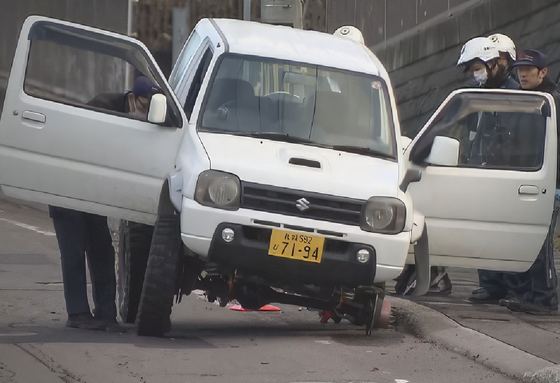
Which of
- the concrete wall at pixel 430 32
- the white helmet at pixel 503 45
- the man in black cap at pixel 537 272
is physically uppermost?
the concrete wall at pixel 430 32

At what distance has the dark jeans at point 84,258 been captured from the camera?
398 inches

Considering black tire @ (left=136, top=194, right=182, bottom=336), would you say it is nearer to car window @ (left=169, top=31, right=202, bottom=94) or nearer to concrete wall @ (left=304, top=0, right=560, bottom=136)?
car window @ (left=169, top=31, right=202, bottom=94)

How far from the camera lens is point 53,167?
398 inches

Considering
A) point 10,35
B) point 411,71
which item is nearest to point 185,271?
point 411,71

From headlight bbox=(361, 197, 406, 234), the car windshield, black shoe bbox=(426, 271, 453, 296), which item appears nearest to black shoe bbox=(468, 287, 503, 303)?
black shoe bbox=(426, 271, 453, 296)

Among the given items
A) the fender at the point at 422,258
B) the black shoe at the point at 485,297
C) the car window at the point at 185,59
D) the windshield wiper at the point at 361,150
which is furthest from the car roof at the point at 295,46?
the black shoe at the point at 485,297

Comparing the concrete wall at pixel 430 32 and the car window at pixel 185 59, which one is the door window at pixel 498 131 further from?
the concrete wall at pixel 430 32

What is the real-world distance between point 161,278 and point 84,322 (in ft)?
3.40

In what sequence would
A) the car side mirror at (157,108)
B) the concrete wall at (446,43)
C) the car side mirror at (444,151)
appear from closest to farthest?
the car side mirror at (157,108), the car side mirror at (444,151), the concrete wall at (446,43)

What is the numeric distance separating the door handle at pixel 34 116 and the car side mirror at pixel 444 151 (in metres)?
2.64

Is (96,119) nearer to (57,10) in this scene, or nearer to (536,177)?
(536,177)

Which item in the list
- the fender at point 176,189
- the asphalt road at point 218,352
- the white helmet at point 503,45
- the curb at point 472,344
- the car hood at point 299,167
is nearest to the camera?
the asphalt road at point 218,352

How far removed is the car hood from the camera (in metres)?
9.34

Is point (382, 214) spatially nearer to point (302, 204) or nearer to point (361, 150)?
point (302, 204)
